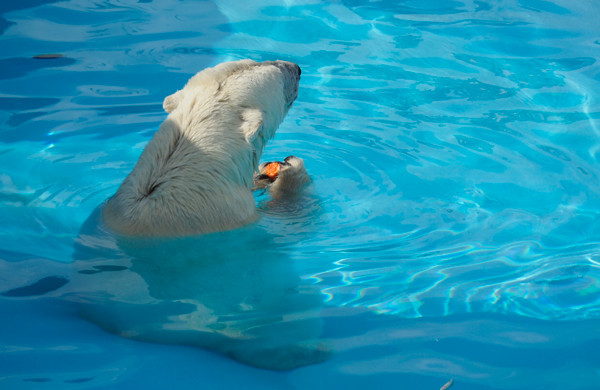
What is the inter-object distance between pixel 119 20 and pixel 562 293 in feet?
19.3

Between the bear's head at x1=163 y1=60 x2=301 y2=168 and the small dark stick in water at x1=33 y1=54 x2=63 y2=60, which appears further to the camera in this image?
the small dark stick in water at x1=33 y1=54 x2=63 y2=60

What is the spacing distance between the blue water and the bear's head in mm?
591

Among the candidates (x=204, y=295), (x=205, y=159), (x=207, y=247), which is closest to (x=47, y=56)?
(x=205, y=159)

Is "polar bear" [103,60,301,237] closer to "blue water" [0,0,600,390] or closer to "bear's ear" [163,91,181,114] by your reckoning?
"bear's ear" [163,91,181,114]

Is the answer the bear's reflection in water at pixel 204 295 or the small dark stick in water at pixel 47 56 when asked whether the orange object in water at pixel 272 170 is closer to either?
the bear's reflection in water at pixel 204 295

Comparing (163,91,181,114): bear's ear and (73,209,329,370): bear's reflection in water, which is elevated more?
(163,91,181,114): bear's ear

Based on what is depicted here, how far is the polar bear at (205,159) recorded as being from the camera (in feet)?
10.1

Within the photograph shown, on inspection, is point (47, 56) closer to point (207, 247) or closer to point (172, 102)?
point (172, 102)

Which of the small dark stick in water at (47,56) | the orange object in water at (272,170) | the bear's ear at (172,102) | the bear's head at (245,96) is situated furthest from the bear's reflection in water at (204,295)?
the small dark stick in water at (47,56)

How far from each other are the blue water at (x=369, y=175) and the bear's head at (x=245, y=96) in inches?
23.3

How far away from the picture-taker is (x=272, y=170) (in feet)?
14.4

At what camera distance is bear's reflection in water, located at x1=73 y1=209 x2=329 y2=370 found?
2.54 m

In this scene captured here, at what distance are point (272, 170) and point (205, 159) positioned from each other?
1205 mm

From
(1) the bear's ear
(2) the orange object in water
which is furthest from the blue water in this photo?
(1) the bear's ear
